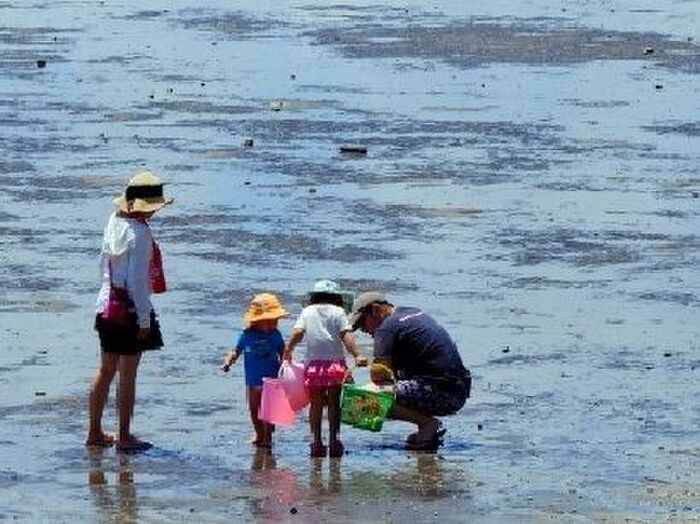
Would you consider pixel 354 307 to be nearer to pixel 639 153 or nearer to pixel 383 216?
pixel 383 216

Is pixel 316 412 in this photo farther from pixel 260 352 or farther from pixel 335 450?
pixel 260 352

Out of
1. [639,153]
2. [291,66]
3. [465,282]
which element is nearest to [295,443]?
[465,282]

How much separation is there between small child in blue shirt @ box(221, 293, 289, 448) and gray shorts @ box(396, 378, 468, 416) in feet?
2.24

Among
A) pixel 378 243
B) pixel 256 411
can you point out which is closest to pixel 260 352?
pixel 256 411

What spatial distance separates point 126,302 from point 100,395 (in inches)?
19.5

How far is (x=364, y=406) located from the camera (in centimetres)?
1401

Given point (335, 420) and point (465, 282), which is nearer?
point (335, 420)

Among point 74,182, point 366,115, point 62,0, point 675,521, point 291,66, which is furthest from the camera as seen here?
point 62,0

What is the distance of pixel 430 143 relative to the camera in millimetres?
25016

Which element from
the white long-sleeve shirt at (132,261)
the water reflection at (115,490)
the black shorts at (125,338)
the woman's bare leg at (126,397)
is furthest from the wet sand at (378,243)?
the white long-sleeve shirt at (132,261)

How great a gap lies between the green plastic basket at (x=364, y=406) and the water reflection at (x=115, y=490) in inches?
46.1

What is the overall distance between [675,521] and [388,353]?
2.79 meters

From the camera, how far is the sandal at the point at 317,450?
45.2 feet

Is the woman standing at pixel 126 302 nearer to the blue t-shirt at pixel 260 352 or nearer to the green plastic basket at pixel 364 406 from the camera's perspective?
the blue t-shirt at pixel 260 352
